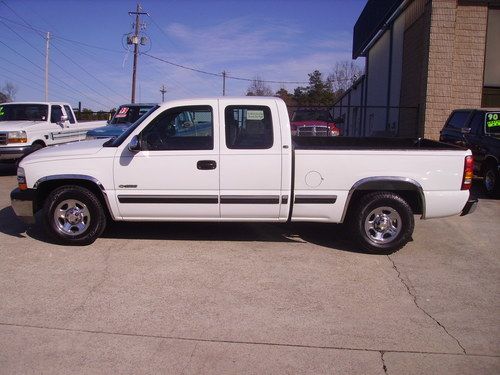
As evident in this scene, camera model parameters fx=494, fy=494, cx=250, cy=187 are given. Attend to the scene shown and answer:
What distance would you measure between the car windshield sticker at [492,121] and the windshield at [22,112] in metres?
11.0

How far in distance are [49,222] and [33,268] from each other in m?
0.88

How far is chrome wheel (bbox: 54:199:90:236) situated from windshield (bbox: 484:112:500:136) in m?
8.55

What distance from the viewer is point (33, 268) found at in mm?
5551

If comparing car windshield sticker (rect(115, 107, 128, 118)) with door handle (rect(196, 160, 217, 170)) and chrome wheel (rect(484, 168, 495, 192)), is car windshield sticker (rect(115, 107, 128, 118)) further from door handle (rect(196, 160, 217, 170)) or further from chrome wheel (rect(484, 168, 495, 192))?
chrome wheel (rect(484, 168, 495, 192))

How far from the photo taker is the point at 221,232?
7105 mm

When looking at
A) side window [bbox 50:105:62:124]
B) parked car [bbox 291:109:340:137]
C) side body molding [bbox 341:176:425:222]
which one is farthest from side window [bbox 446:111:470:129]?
side window [bbox 50:105:62:124]

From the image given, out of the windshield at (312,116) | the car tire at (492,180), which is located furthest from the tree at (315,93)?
the car tire at (492,180)

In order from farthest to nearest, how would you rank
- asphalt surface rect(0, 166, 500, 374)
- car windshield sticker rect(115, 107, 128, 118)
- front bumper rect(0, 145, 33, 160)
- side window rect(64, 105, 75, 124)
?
side window rect(64, 105, 75, 124)
car windshield sticker rect(115, 107, 128, 118)
front bumper rect(0, 145, 33, 160)
asphalt surface rect(0, 166, 500, 374)

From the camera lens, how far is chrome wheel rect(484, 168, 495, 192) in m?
10.2

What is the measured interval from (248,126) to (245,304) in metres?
2.42

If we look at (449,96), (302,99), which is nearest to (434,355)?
(449,96)

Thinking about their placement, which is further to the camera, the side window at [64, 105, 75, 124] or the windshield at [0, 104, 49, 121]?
the side window at [64, 105, 75, 124]

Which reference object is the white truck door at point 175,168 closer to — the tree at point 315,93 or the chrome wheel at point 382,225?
the chrome wheel at point 382,225

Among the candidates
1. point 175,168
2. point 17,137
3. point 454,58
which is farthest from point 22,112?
point 454,58
